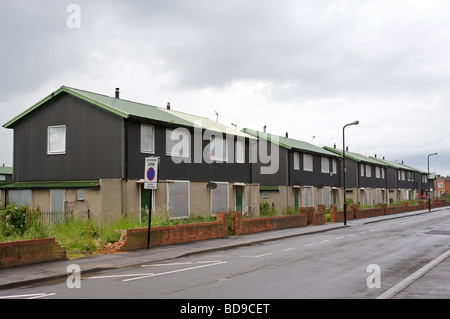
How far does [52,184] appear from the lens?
22422 mm

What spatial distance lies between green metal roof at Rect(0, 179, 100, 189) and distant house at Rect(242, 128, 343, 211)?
19.7 metres

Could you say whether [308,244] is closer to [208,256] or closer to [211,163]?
[208,256]

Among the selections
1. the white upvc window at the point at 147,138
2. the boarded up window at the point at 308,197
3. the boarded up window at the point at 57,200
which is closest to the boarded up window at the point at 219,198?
the white upvc window at the point at 147,138

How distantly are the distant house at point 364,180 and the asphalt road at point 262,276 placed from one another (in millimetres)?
40593

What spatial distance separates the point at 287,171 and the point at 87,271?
30662 millimetres

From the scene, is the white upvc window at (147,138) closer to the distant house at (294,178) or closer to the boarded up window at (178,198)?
the boarded up window at (178,198)

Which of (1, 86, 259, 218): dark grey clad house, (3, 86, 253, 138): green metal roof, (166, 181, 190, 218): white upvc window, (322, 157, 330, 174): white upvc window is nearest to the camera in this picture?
(1, 86, 259, 218): dark grey clad house

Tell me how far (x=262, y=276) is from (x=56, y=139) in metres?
15.9

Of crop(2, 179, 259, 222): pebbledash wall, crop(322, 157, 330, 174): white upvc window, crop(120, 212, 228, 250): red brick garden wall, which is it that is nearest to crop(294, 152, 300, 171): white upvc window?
crop(322, 157, 330, 174): white upvc window

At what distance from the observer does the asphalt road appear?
9367 mm

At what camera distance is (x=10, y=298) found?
9336 mm

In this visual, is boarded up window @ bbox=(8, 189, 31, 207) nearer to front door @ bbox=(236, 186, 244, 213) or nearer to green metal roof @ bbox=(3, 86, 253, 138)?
green metal roof @ bbox=(3, 86, 253, 138)

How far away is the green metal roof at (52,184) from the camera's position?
2137 centimetres
